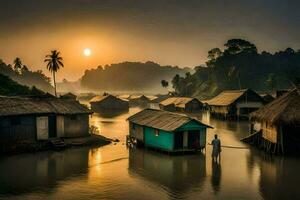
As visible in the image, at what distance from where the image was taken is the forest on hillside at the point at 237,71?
486 feet

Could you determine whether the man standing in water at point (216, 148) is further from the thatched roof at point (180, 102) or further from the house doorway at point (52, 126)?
the thatched roof at point (180, 102)

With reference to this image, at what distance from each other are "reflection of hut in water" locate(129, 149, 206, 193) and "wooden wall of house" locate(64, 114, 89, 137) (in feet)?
24.8

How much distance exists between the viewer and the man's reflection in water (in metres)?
22.1

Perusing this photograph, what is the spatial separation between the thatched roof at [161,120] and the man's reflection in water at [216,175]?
4.30m

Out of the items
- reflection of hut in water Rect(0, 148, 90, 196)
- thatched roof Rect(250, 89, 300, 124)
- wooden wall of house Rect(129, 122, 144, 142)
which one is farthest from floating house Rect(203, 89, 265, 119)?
reflection of hut in water Rect(0, 148, 90, 196)

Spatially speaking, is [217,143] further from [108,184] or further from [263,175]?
[108,184]

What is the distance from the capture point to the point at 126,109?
101m

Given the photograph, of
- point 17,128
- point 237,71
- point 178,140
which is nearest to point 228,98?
point 178,140

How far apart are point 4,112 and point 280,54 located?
524 ft

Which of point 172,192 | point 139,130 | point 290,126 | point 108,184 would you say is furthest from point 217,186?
point 139,130

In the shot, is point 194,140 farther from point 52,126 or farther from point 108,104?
point 108,104

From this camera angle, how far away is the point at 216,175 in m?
25.1

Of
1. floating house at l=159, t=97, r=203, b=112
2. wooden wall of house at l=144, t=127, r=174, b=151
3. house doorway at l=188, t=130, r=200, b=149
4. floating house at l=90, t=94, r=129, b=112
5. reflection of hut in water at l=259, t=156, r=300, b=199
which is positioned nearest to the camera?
reflection of hut in water at l=259, t=156, r=300, b=199

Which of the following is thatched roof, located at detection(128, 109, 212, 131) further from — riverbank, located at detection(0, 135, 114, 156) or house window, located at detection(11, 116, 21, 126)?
house window, located at detection(11, 116, 21, 126)
